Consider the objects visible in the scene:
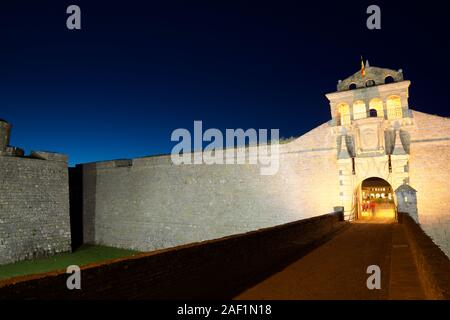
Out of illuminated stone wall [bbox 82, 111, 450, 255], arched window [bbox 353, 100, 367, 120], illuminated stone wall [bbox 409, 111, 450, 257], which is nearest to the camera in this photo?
illuminated stone wall [bbox 409, 111, 450, 257]

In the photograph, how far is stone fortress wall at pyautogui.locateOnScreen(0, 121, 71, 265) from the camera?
1554 cm

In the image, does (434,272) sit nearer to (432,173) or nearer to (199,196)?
(432,173)

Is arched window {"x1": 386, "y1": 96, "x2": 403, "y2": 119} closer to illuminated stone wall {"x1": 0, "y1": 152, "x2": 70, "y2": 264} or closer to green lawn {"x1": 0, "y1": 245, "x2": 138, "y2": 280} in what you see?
green lawn {"x1": 0, "y1": 245, "x2": 138, "y2": 280}

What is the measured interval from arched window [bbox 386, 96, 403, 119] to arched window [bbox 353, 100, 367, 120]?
3.03ft

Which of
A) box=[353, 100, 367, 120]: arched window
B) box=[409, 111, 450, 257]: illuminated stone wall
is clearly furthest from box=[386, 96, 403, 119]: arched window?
box=[353, 100, 367, 120]: arched window

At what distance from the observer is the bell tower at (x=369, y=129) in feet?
41.6

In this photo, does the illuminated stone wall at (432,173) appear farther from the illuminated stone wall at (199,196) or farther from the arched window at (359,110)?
the illuminated stone wall at (199,196)

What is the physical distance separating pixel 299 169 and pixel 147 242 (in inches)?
416

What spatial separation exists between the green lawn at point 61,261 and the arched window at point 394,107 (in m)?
14.5

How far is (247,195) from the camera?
1611 cm

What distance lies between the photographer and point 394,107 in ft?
43.3

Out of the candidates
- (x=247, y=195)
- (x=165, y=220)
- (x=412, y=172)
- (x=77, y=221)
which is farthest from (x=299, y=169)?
(x=77, y=221)

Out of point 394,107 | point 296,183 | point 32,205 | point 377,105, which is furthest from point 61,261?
point 394,107

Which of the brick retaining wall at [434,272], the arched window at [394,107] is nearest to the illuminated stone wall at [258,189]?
the arched window at [394,107]
